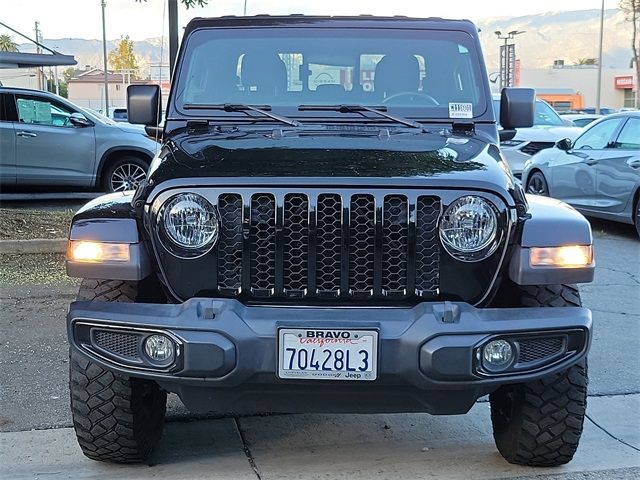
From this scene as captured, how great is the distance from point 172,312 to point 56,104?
9174 mm

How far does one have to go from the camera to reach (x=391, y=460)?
3.72 m

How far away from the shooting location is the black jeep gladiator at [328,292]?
9.59 ft

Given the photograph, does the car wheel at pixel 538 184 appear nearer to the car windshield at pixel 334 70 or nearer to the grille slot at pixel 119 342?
the car windshield at pixel 334 70

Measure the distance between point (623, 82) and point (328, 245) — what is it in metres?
64.5

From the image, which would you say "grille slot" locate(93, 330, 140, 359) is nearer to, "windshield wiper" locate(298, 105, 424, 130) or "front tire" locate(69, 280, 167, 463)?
"front tire" locate(69, 280, 167, 463)

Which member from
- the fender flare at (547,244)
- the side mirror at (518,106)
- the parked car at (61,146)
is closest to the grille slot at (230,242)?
the fender flare at (547,244)

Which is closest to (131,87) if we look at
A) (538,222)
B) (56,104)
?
(538,222)

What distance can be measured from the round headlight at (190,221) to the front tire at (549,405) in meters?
1.29

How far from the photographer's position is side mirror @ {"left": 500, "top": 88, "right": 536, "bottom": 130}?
4.54m

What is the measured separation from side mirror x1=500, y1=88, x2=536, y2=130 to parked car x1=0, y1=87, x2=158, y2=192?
24.2 ft

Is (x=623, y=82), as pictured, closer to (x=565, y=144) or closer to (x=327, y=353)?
(x=565, y=144)

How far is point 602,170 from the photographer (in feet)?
31.6

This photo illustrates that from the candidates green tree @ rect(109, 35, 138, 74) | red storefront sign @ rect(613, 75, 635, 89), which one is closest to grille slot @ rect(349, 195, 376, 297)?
red storefront sign @ rect(613, 75, 635, 89)

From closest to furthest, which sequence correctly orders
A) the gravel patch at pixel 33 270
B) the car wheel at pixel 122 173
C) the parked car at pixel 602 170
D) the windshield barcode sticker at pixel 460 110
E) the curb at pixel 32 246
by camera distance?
the windshield barcode sticker at pixel 460 110 < the gravel patch at pixel 33 270 < the curb at pixel 32 246 < the parked car at pixel 602 170 < the car wheel at pixel 122 173
